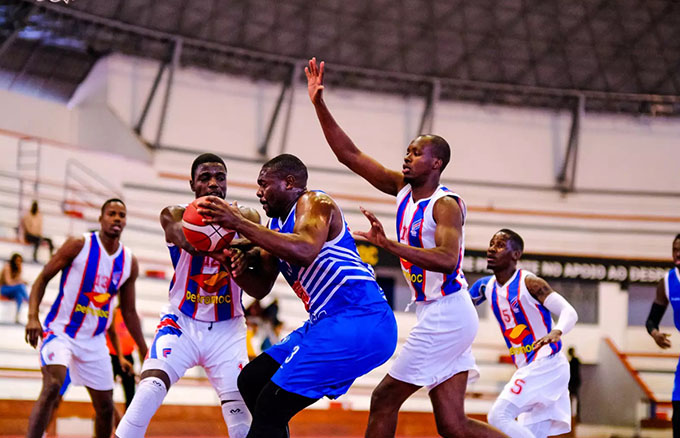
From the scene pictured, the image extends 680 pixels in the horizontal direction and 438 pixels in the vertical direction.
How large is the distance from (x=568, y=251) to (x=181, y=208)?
1785 cm

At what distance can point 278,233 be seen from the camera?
164 inches

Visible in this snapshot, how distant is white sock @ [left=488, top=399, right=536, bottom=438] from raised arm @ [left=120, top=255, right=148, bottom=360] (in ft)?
9.69

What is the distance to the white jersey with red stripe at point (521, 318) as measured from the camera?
7086 millimetres

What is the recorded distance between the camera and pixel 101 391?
278 inches

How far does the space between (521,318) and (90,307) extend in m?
3.86

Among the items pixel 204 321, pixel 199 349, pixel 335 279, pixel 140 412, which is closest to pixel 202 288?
pixel 204 321

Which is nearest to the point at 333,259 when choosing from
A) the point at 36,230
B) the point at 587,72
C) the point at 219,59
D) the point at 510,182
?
the point at 36,230

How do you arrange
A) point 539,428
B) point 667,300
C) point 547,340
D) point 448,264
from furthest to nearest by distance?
point 667,300, point 539,428, point 547,340, point 448,264

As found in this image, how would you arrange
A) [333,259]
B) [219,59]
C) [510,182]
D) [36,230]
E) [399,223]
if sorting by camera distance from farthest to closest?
[510,182]
[219,59]
[36,230]
[399,223]
[333,259]

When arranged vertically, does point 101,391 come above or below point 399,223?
below

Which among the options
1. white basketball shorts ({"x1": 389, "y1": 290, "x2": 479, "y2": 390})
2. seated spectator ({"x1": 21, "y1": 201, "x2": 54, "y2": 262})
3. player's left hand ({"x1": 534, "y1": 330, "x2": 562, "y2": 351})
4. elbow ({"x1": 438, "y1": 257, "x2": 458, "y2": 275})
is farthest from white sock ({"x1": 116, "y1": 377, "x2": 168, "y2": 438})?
seated spectator ({"x1": 21, "y1": 201, "x2": 54, "y2": 262})

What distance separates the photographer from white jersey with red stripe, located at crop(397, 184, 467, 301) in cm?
552

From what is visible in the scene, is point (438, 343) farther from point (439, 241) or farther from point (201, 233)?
point (201, 233)

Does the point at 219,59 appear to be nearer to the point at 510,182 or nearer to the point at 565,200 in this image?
the point at 510,182
